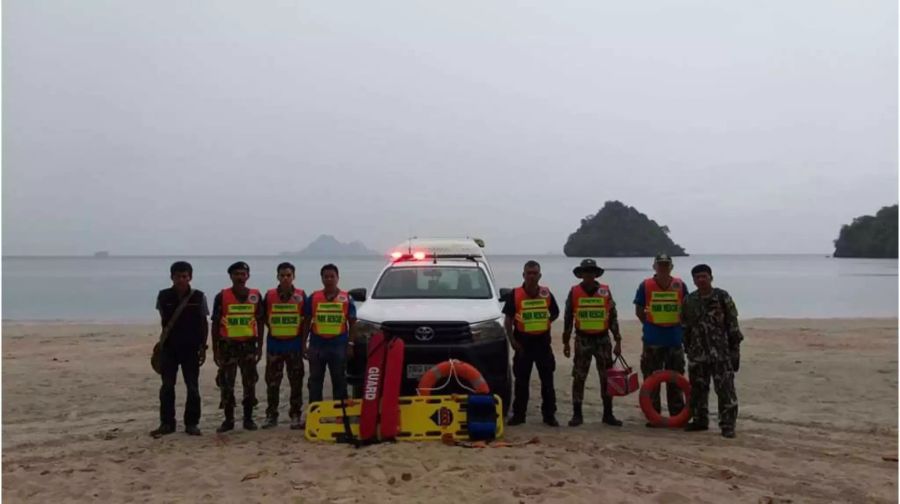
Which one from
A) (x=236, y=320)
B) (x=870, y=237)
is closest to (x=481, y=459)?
(x=236, y=320)

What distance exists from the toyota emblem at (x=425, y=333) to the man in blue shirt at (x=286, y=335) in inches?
48.5

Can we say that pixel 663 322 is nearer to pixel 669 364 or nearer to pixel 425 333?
pixel 669 364

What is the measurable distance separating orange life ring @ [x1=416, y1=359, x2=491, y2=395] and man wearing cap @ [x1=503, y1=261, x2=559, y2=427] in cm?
76

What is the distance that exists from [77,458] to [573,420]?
197 inches

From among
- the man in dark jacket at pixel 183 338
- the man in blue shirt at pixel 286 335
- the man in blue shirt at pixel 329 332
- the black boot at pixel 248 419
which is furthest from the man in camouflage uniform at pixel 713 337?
the man in dark jacket at pixel 183 338

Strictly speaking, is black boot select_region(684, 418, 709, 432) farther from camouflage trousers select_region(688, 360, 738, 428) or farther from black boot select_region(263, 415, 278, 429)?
black boot select_region(263, 415, 278, 429)

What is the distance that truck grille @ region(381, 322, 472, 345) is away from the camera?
7355 millimetres

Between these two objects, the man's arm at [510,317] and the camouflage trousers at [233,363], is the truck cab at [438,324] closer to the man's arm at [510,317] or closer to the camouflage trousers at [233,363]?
the man's arm at [510,317]

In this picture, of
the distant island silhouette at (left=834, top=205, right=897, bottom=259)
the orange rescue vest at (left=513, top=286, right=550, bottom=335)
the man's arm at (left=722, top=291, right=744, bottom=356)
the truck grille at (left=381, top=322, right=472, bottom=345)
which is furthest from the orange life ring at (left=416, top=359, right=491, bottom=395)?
the distant island silhouette at (left=834, top=205, right=897, bottom=259)

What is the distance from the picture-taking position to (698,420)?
7.41 m

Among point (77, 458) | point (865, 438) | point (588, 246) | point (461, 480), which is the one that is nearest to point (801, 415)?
point (865, 438)

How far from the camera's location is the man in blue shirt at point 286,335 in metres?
7.44

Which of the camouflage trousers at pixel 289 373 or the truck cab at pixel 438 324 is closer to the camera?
the truck cab at pixel 438 324

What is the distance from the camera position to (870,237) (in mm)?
141875
